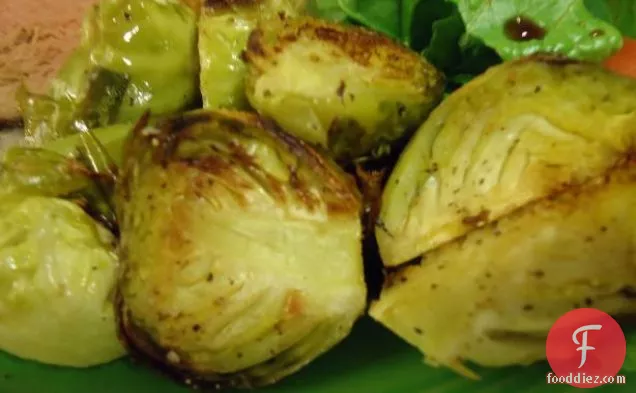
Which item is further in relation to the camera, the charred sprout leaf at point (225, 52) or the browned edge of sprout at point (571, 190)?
the charred sprout leaf at point (225, 52)

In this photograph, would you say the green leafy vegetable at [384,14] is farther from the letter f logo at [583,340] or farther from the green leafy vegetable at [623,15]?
the letter f logo at [583,340]

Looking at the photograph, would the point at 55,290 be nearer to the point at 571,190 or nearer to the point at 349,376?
the point at 349,376

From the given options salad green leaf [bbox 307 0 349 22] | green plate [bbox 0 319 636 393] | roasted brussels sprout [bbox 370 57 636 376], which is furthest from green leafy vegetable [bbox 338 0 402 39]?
green plate [bbox 0 319 636 393]

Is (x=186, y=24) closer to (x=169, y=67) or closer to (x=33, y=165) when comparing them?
(x=169, y=67)

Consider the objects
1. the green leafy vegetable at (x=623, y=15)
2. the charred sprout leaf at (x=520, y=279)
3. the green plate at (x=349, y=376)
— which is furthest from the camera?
the green leafy vegetable at (x=623, y=15)

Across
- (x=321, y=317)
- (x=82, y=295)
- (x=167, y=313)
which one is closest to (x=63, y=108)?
(x=82, y=295)

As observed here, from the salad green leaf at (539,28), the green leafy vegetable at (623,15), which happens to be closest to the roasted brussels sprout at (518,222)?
the salad green leaf at (539,28)

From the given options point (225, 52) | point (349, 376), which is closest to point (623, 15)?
point (225, 52)
